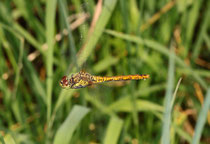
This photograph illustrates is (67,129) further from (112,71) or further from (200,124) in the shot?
(112,71)

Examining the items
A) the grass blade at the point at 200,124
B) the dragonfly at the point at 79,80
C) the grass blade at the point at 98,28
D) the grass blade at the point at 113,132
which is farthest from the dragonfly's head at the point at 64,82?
the grass blade at the point at 200,124

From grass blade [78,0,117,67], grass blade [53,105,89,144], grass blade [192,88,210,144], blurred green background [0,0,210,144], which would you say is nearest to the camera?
grass blade [192,88,210,144]

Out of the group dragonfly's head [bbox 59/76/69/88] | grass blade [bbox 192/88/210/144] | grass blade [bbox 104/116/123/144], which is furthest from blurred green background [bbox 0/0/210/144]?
grass blade [bbox 192/88/210/144]

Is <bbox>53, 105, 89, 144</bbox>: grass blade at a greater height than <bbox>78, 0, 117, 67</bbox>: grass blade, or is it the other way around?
<bbox>78, 0, 117, 67</bbox>: grass blade

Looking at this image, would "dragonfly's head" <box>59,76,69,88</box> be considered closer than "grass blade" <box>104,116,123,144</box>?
Yes

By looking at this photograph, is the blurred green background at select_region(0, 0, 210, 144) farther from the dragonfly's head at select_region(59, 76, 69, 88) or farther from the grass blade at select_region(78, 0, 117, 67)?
the dragonfly's head at select_region(59, 76, 69, 88)

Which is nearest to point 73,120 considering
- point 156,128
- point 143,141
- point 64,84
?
point 64,84

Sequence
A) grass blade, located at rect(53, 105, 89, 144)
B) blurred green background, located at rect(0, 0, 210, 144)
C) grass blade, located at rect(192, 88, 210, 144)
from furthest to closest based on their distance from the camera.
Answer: blurred green background, located at rect(0, 0, 210, 144), grass blade, located at rect(53, 105, 89, 144), grass blade, located at rect(192, 88, 210, 144)

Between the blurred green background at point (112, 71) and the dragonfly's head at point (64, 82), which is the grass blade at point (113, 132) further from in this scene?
the dragonfly's head at point (64, 82)

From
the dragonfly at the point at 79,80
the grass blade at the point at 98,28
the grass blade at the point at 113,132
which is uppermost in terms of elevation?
the grass blade at the point at 98,28
